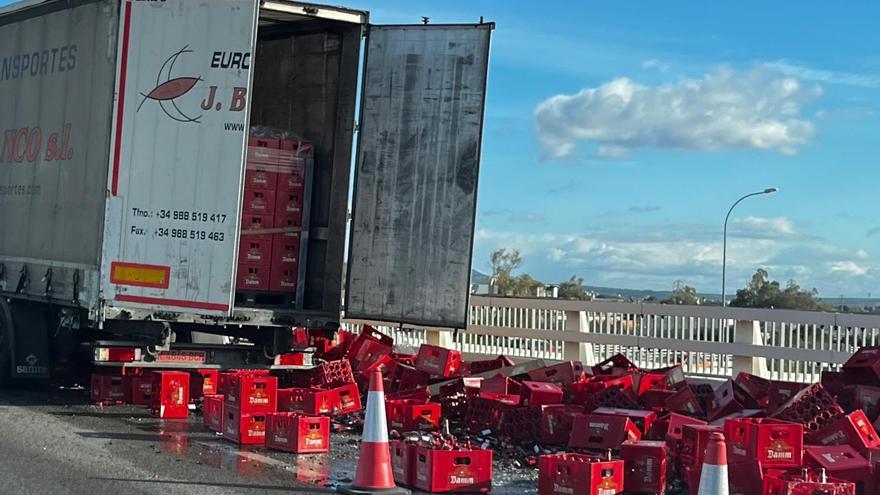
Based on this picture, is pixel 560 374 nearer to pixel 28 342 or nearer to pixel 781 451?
pixel 781 451

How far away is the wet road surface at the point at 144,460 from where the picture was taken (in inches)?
334

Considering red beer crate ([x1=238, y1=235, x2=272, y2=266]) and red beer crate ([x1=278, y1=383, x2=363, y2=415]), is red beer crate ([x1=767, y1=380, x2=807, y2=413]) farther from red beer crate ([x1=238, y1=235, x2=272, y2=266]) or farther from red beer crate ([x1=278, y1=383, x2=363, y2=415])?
red beer crate ([x1=238, y1=235, x2=272, y2=266])

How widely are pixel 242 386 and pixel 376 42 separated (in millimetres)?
4117

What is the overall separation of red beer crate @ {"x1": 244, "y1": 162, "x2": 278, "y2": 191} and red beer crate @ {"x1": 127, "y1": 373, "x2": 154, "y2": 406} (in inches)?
105

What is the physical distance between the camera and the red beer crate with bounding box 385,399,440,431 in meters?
11.3

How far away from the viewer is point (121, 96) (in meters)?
11.4

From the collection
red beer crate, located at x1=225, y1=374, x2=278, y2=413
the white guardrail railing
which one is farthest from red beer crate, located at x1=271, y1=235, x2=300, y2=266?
red beer crate, located at x1=225, y1=374, x2=278, y2=413

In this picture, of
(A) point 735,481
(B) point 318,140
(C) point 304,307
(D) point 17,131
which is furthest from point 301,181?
(A) point 735,481

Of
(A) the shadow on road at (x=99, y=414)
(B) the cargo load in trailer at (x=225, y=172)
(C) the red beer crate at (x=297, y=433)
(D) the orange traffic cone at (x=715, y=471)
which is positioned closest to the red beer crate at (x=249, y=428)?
(C) the red beer crate at (x=297, y=433)

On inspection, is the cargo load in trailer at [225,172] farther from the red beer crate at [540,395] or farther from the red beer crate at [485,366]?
the red beer crate at [485,366]

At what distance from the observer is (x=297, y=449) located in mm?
10109

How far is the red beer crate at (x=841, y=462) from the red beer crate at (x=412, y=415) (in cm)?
394

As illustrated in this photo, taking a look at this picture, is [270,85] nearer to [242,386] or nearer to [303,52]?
[303,52]

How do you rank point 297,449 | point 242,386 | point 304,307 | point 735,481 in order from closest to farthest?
point 735,481, point 297,449, point 242,386, point 304,307
